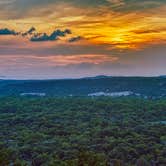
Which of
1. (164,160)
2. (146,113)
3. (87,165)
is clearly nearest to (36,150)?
(164,160)

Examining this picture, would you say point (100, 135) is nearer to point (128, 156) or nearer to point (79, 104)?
point (128, 156)

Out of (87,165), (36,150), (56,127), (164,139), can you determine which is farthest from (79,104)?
(87,165)

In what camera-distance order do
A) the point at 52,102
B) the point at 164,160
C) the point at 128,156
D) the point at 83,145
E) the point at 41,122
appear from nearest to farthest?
the point at 164,160 → the point at 128,156 → the point at 83,145 → the point at 41,122 → the point at 52,102

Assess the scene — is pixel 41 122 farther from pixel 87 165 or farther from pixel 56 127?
pixel 87 165

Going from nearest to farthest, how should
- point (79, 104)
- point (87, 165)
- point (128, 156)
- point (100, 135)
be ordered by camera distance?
point (87, 165), point (128, 156), point (100, 135), point (79, 104)

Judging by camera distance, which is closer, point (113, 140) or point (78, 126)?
point (113, 140)

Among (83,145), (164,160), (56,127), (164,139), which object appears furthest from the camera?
(56,127)
